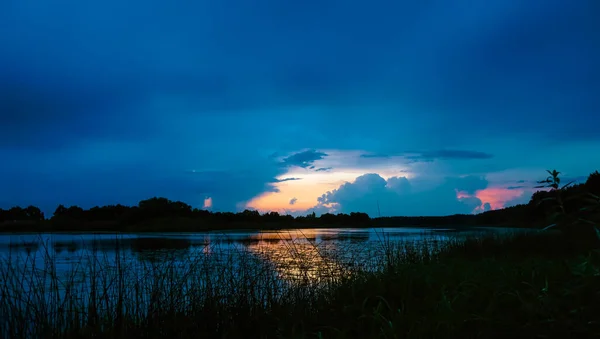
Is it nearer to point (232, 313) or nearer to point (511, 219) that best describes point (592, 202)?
point (232, 313)

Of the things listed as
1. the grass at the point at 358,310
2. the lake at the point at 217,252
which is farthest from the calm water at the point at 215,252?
the grass at the point at 358,310

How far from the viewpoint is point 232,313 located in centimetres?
560

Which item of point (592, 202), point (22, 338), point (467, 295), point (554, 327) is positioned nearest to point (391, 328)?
point (467, 295)

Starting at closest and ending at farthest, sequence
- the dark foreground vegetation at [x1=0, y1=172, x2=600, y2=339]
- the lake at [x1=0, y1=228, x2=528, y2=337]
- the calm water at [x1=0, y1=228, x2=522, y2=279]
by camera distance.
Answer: the dark foreground vegetation at [x1=0, y1=172, x2=600, y2=339] < the lake at [x1=0, y1=228, x2=528, y2=337] < the calm water at [x1=0, y1=228, x2=522, y2=279]

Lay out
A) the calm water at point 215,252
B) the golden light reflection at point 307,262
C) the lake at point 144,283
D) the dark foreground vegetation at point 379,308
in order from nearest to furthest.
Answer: the dark foreground vegetation at point 379,308 → the lake at point 144,283 → the calm water at point 215,252 → the golden light reflection at point 307,262

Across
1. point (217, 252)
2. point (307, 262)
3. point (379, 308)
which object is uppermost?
point (379, 308)

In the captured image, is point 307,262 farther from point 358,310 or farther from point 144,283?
point 358,310

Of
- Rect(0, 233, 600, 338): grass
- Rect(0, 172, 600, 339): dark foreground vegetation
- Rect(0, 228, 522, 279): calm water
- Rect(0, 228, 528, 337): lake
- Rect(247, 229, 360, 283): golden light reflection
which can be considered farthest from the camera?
Rect(247, 229, 360, 283): golden light reflection

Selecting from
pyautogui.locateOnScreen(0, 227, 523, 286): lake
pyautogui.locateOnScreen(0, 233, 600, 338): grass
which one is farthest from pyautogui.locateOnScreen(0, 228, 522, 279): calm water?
pyautogui.locateOnScreen(0, 233, 600, 338): grass

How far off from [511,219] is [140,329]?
66046 millimetres

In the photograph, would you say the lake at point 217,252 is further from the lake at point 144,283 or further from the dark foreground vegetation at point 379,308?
the dark foreground vegetation at point 379,308

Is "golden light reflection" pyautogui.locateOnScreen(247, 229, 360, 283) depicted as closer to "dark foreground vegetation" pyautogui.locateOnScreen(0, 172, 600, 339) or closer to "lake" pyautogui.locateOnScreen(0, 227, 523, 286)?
"lake" pyautogui.locateOnScreen(0, 227, 523, 286)

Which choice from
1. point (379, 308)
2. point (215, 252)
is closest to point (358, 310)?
point (379, 308)

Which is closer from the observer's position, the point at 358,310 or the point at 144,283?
the point at 358,310
